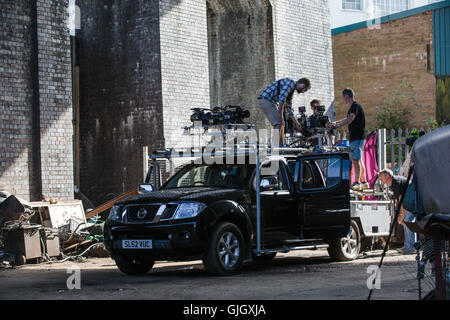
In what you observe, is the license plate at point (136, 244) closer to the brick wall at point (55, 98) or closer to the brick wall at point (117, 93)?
the brick wall at point (55, 98)

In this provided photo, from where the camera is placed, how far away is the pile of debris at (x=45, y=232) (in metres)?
13.1

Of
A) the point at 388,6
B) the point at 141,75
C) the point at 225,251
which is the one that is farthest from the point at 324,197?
the point at 388,6

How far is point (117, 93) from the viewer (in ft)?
65.2

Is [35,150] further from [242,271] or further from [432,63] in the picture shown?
[432,63]

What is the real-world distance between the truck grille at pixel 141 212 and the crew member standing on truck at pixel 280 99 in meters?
3.77

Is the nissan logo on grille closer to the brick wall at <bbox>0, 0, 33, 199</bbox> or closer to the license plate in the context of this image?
the license plate

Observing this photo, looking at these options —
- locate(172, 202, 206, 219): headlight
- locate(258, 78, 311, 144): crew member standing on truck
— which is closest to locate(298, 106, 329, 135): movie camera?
locate(258, 78, 311, 144): crew member standing on truck

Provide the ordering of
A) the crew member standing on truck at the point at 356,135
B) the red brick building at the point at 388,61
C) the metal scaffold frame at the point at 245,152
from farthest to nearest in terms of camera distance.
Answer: the red brick building at the point at 388,61
the crew member standing on truck at the point at 356,135
the metal scaffold frame at the point at 245,152

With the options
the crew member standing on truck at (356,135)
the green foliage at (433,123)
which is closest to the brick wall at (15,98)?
the crew member standing on truck at (356,135)

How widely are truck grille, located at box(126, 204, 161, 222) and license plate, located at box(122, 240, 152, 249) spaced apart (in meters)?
0.32

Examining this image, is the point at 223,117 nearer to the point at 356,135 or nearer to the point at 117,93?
the point at 356,135

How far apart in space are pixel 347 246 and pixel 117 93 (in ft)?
30.6

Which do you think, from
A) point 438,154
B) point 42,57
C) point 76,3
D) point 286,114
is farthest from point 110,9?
point 438,154
